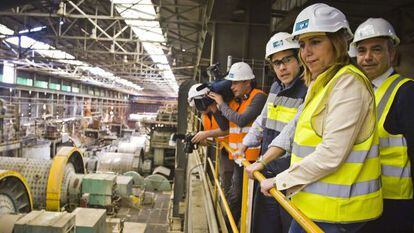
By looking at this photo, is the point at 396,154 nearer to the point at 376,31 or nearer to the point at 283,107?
the point at 283,107

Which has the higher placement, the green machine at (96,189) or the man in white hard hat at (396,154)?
the man in white hard hat at (396,154)

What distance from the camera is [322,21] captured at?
5.83ft

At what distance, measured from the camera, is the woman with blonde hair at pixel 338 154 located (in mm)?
1509

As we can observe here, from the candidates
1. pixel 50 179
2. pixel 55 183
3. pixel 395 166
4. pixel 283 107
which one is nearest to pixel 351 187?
pixel 395 166

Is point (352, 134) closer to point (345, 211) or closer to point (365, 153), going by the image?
point (365, 153)

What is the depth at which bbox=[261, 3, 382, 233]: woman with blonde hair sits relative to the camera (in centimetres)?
151

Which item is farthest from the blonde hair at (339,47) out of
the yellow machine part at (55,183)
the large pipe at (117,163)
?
the large pipe at (117,163)

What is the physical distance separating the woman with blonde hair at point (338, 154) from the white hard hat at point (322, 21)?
0.02m

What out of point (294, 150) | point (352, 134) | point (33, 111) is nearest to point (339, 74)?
point (352, 134)

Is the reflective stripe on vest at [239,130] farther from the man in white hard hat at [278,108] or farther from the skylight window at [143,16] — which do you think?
the skylight window at [143,16]

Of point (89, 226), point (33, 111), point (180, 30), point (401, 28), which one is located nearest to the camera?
point (401, 28)

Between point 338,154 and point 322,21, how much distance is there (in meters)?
0.76

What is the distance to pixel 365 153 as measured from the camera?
1.51m

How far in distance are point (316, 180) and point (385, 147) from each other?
2.48 feet
